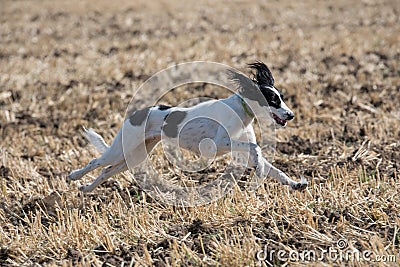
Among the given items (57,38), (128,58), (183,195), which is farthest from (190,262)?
(57,38)

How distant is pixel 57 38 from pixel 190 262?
42.9ft

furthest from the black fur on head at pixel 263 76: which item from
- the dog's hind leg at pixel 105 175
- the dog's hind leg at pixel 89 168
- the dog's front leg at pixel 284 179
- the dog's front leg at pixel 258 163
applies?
the dog's hind leg at pixel 89 168

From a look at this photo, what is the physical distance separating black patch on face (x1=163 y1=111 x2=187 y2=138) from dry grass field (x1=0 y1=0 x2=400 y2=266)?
2.27 ft

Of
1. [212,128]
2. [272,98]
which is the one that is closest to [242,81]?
[272,98]

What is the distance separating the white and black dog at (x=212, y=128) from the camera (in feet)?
16.8

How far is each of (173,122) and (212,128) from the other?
1.29 feet

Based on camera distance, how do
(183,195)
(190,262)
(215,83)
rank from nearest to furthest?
(190,262), (183,195), (215,83)

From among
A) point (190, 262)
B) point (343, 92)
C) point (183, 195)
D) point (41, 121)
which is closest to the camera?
point (190, 262)

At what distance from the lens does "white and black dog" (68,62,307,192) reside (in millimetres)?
5121

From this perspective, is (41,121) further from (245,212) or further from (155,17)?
(155,17)

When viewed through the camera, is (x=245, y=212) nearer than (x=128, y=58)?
Yes

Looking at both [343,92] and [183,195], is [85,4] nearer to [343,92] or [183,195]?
[343,92]

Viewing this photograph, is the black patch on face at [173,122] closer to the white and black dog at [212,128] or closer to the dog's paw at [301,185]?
the white and black dog at [212,128]

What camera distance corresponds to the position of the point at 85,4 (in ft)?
70.8
